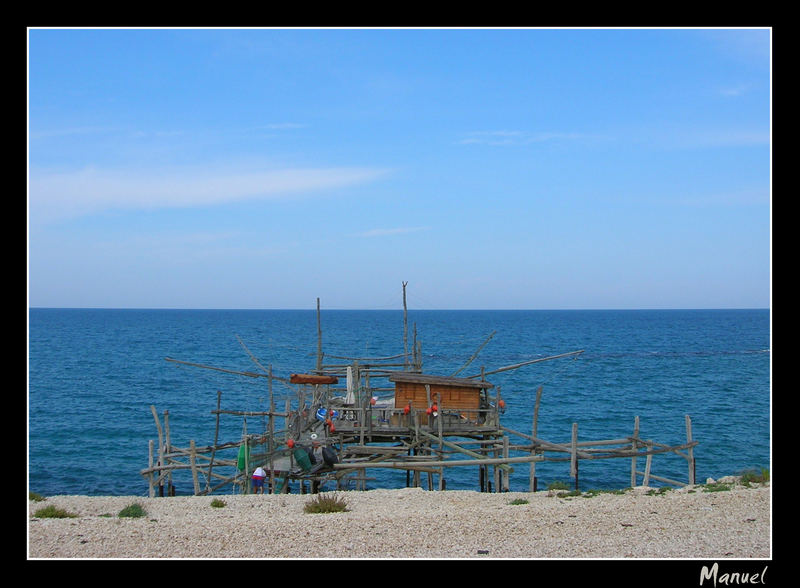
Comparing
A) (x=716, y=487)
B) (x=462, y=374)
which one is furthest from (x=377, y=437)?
(x=462, y=374)

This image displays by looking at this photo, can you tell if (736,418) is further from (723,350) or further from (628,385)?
(723,350)

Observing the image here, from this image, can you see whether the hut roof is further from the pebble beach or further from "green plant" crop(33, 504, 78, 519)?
"green plant" crop(33, 504, 78, 519)

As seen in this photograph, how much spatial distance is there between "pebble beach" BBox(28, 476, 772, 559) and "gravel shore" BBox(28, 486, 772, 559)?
2 centimetres

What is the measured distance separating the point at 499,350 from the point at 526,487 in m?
74.2

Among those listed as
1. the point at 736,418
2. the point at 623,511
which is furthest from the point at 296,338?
the point at 623,511

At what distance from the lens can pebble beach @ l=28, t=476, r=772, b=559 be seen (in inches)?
553

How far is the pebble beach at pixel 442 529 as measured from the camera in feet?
46.1

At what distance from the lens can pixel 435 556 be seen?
13734 mm

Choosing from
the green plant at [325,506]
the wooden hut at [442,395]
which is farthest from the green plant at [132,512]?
the wooden hut at [442,395]

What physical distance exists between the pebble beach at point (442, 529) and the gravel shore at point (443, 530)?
0.02m

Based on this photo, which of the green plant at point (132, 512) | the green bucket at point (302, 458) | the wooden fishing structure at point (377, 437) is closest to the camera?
the green plant at point (132, 512)

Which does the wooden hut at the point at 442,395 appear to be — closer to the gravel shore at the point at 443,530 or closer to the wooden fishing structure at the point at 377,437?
the wooden fishing structure at the point at 377,437

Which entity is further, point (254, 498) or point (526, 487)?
point (526, 487)

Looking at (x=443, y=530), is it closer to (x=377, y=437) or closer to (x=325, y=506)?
(x=325, y=506)
